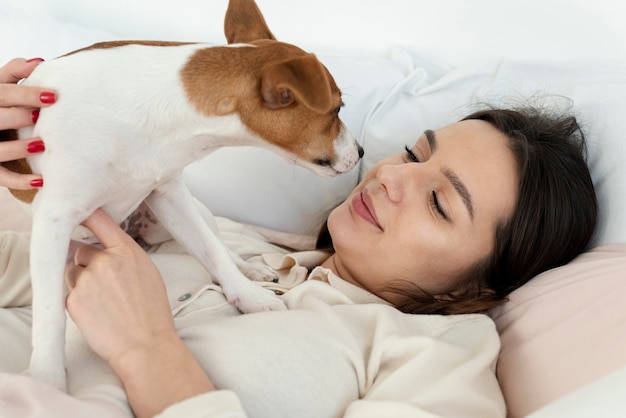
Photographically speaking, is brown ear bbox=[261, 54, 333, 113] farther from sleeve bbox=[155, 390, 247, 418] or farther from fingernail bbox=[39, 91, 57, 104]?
sleeve bbox=[155, 390, 247, 418]

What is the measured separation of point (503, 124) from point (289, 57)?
0.66 meters

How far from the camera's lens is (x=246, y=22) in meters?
1.42

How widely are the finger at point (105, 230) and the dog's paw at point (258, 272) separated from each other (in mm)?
471

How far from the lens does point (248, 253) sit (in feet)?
6.20

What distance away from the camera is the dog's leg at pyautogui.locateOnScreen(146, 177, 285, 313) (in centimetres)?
147

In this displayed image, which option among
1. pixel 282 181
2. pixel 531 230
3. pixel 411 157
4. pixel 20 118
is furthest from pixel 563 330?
pixel 20 118

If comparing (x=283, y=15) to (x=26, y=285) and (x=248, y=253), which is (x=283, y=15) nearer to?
(x=248, y=253)

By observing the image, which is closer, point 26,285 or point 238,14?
point 238,14

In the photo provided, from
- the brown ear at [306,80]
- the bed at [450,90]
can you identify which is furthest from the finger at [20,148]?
the bed at [450,90]

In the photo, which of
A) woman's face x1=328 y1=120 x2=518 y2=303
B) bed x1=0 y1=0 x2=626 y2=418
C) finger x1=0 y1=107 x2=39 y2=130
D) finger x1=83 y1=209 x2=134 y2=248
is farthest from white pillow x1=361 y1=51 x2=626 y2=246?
finger x1=0 y1=107 x2=39 y2=130

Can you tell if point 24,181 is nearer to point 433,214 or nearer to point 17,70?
point 17,70

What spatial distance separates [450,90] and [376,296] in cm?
88

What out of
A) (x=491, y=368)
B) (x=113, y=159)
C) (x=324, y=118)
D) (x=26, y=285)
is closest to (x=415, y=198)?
(x=324, y=118)

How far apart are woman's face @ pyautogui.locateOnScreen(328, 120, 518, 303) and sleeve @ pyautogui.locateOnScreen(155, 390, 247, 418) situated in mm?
630
